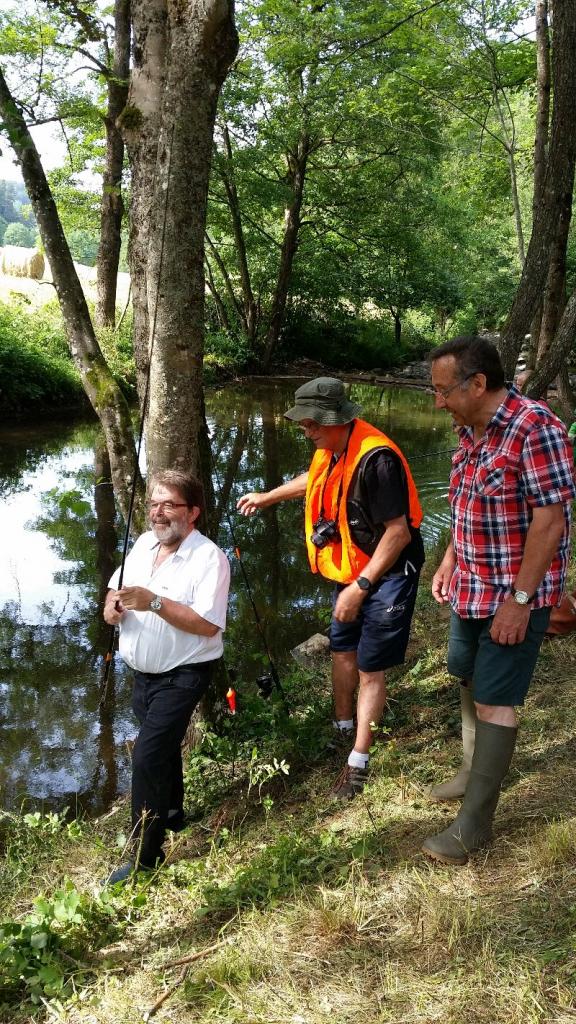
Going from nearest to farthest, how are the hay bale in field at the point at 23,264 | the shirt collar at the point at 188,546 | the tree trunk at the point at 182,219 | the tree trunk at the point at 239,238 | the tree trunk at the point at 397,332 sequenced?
the shirt collar at the point at 188,546 → the tree trunk at the point at 182,219 → the tree trunk at the point at 239,238 → the tree trunk at the point at 397,332 → the hay bale in field at the point at 23,264

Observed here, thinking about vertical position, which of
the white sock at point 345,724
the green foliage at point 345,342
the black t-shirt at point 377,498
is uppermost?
the green foliage at point 345,342

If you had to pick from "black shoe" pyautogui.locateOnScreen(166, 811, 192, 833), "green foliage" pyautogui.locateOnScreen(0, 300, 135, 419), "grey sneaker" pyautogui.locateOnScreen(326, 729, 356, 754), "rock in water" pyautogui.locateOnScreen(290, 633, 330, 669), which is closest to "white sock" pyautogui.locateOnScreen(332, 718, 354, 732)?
"grey sneaker" pyautogui.locateOnScreen(326, 729, 356, 754)

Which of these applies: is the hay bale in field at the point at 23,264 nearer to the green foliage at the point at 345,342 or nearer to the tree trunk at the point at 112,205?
the green foliage at the point at 345,342

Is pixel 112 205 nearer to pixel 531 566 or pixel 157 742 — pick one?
pixel 157 742

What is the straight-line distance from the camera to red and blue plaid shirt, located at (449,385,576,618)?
2695 mm

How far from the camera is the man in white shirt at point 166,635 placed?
3.19 m

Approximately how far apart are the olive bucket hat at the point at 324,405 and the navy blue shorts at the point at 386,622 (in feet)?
2.59

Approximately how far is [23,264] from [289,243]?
1433 centimetres

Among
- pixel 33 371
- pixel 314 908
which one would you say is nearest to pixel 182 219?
pixel 314 908

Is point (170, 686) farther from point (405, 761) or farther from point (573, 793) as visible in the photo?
point (573, 793)

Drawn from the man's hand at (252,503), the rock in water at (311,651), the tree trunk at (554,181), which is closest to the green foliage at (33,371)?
the rock in water at (311,651)

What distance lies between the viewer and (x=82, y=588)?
8156 millimetres

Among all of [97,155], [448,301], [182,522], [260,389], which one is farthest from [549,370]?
[448,301]

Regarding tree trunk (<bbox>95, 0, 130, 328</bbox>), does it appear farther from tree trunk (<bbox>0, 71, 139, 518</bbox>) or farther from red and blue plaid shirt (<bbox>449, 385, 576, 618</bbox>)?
red and blue plaid shirt (<bbox>449, 385, 576, 618</bbox>)
